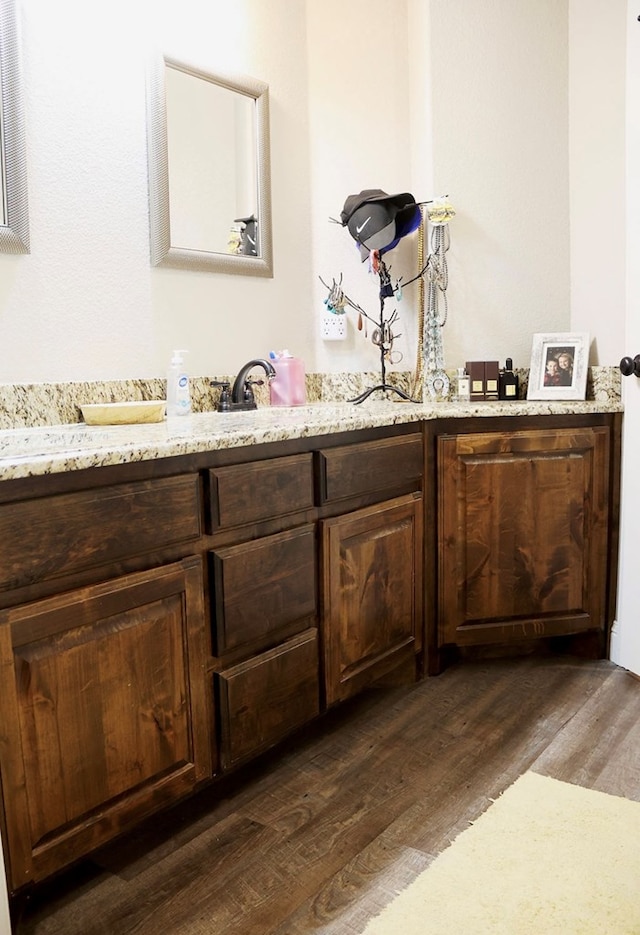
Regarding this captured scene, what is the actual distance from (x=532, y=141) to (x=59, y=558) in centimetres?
230

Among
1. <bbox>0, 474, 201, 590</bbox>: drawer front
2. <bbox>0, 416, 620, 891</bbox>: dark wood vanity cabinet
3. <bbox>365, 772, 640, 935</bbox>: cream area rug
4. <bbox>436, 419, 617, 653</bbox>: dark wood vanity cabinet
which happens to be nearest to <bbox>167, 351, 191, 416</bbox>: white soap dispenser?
<bbox>0, 416, 620, 891</bbox>: dark wood vanity cabinet

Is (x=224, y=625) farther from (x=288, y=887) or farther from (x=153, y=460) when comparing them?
(x=288, y=887)

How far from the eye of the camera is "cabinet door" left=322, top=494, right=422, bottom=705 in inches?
72.2

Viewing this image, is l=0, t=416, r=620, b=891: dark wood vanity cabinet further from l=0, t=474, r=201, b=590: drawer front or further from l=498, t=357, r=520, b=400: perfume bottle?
l=498, t=357, r=520, b=400: perfume bottle

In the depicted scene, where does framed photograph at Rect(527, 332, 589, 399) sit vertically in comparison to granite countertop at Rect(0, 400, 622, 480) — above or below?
above

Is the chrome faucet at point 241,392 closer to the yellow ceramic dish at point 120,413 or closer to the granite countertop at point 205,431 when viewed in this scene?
the granite countertop at point 205,431

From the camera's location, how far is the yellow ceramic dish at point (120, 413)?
5.90ft

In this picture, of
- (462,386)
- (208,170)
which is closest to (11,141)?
(208,170)

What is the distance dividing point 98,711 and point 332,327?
161 cm

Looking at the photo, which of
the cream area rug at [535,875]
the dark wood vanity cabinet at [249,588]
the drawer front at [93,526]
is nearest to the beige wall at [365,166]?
the dark wood vanity cabinet at [249,588]

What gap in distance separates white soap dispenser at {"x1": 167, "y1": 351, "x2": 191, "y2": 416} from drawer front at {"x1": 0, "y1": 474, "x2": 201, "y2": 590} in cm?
65

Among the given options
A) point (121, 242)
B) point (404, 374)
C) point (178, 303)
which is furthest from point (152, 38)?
point (404, 374)

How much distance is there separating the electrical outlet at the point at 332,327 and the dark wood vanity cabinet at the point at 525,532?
0.59 metres

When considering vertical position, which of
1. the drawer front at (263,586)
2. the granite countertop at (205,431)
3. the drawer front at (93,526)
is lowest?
the drawer front at (263,586)
